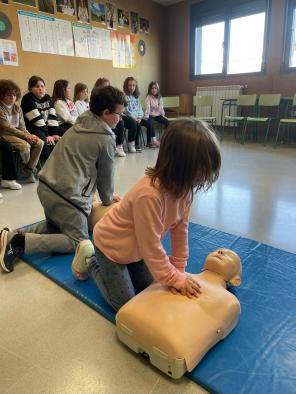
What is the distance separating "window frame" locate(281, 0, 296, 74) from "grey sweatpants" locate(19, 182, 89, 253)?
15.4ft

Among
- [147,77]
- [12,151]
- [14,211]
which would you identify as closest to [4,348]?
[14,211]

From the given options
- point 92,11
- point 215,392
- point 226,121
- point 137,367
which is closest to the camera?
point 215,392

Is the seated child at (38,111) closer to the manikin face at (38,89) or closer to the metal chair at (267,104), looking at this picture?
the manikin face at (38,89)

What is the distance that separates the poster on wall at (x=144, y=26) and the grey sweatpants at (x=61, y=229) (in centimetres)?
511

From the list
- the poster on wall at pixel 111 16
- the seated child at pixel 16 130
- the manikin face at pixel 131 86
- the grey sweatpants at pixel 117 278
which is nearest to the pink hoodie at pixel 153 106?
the manikin face at pixel 131 86

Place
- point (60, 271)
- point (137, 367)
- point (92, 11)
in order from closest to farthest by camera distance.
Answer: point (137, 367), point (60, 271), point (92, 11)

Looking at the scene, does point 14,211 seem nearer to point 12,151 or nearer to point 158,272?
point 12,151

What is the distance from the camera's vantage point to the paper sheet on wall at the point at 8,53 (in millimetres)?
3781

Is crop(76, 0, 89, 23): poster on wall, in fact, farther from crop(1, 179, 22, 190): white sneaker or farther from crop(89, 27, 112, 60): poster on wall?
crop(1, 179, 22, 190): white sneaker

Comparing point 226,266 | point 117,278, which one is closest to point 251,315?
point 226,266

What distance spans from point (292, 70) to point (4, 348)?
532 cm

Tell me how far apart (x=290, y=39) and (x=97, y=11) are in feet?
10.0

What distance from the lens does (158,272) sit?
0.96m

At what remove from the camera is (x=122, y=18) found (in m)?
5.18
